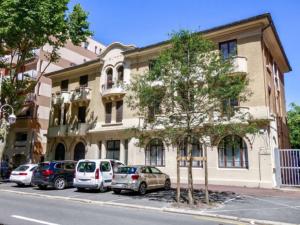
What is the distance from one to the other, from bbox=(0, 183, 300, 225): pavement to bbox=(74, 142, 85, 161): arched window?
37.6ft

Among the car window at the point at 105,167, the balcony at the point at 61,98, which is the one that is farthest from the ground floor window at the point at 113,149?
the car window at the point at 105,167

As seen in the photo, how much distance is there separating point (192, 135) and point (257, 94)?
28.5 ft

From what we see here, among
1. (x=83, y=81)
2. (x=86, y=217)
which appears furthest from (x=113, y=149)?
(x=86, y=217)

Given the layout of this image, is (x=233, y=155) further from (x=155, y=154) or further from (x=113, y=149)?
(x=113, y=149)

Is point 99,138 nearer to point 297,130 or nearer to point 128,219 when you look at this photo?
point 128,219

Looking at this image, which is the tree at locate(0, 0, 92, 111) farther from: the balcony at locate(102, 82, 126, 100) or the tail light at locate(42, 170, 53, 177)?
the tail light at locate(42, 170, 53, 177)

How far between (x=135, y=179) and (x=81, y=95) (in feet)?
50.9

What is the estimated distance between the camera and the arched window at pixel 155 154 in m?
23.1

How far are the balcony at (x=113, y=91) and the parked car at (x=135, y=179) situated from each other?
10650 millimetres

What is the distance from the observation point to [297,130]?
39938mm

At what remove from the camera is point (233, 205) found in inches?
480

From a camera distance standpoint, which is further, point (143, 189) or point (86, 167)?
point (86, 167)

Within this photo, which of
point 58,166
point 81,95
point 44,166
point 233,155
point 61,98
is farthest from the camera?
point 61,98

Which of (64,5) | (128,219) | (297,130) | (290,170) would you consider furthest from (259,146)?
(297,130)
